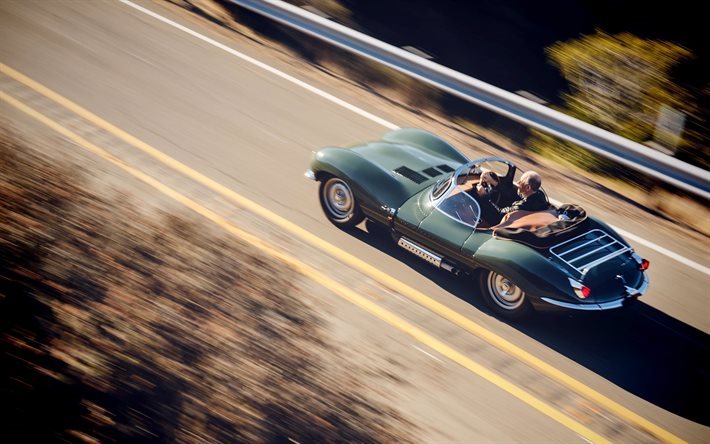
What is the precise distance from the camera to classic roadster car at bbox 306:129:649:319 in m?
5.82

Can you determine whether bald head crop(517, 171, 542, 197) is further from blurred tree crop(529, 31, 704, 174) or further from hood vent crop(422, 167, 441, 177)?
blurred tree crop(529, 31, 704, 174)

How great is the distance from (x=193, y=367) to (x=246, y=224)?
2.34 meters

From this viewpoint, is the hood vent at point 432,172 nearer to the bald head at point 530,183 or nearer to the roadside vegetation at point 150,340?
the bald head at point 530,183

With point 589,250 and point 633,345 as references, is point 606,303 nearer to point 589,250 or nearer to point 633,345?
point 589,250

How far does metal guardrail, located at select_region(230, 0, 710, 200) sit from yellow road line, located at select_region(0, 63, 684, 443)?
3674 mm

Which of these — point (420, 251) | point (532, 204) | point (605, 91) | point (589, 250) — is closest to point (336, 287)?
point (420, 251)

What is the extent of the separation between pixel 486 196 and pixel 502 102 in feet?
10.1

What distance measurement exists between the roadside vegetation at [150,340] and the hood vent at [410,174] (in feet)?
5.76

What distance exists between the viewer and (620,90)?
9.57 meters

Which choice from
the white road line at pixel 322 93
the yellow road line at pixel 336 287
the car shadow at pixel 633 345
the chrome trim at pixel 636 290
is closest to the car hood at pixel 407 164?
the car shadow at pixel 633 345

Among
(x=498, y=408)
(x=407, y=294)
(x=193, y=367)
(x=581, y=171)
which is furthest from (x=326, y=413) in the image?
(x=581, y=171)

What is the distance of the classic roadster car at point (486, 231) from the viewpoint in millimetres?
5824

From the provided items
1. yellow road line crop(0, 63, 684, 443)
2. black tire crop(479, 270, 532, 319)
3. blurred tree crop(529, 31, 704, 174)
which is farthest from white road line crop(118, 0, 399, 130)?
black tire crop(479, 270, 532, 319)

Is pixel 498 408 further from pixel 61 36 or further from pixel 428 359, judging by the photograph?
pixel 61 36
